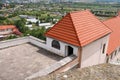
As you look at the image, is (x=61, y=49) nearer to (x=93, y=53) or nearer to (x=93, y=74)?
(x=93, y=53)

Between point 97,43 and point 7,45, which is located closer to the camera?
point 97,43

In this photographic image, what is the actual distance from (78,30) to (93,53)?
7.83 feet

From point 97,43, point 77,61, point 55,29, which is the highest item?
point 55,29

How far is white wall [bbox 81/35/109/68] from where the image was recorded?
38.8 feet

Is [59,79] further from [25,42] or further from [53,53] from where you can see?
[25,42]

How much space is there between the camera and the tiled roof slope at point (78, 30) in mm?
11641

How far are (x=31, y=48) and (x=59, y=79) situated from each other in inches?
358

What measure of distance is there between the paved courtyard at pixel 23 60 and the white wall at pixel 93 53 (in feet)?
6.41

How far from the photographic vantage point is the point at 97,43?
13062mm

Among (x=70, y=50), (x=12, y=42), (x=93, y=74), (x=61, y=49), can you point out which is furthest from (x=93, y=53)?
(x=12, y=42)

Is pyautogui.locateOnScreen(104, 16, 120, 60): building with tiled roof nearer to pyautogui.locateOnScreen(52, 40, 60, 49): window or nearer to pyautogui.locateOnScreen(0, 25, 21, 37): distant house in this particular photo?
pyautogui.locateOnScreen(52, 40, 60, 49): window

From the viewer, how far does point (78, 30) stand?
1205 centimetres

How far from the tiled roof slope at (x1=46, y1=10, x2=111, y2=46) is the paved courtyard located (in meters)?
1.77

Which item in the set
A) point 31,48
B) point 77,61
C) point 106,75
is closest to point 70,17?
point 77,61
